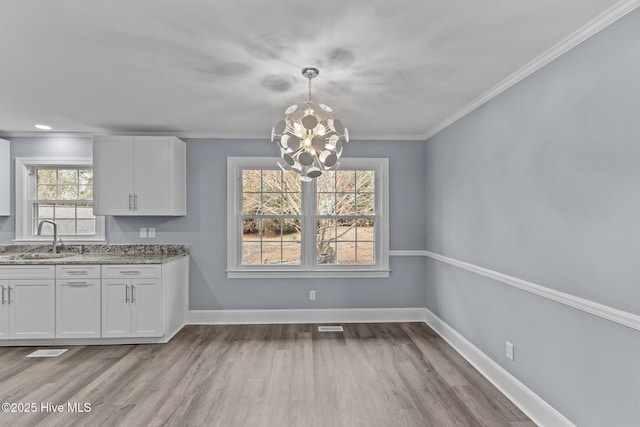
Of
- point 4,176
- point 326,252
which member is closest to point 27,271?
point 4,176

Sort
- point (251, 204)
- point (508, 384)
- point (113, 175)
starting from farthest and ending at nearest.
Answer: point (251, 204), point (113, 175), point (508, 384)

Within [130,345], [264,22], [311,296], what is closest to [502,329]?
[311,296]

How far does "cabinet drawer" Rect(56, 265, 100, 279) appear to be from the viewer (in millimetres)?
3545

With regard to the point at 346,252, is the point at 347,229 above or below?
above

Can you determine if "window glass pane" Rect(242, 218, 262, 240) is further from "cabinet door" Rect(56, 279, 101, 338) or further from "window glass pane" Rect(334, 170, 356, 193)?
"cabinet door" Rect(56, 279, 101, 338)

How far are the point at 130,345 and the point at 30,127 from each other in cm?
288

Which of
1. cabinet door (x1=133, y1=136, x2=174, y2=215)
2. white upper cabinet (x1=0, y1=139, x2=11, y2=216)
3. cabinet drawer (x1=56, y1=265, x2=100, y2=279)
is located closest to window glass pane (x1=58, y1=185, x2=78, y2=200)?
white upper cabinet (x1=0, y1=139, x2=11, y2=216)

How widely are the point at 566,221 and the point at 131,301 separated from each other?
13.0ft

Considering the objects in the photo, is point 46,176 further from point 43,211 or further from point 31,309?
point 31,309

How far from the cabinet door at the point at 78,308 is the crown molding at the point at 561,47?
13.9 feet

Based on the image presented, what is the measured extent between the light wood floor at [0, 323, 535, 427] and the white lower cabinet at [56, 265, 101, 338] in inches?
8.5

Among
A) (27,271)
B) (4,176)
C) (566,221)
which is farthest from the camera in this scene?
(4,176)

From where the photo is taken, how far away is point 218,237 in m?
4.38

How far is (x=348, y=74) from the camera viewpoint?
98.9 inches
